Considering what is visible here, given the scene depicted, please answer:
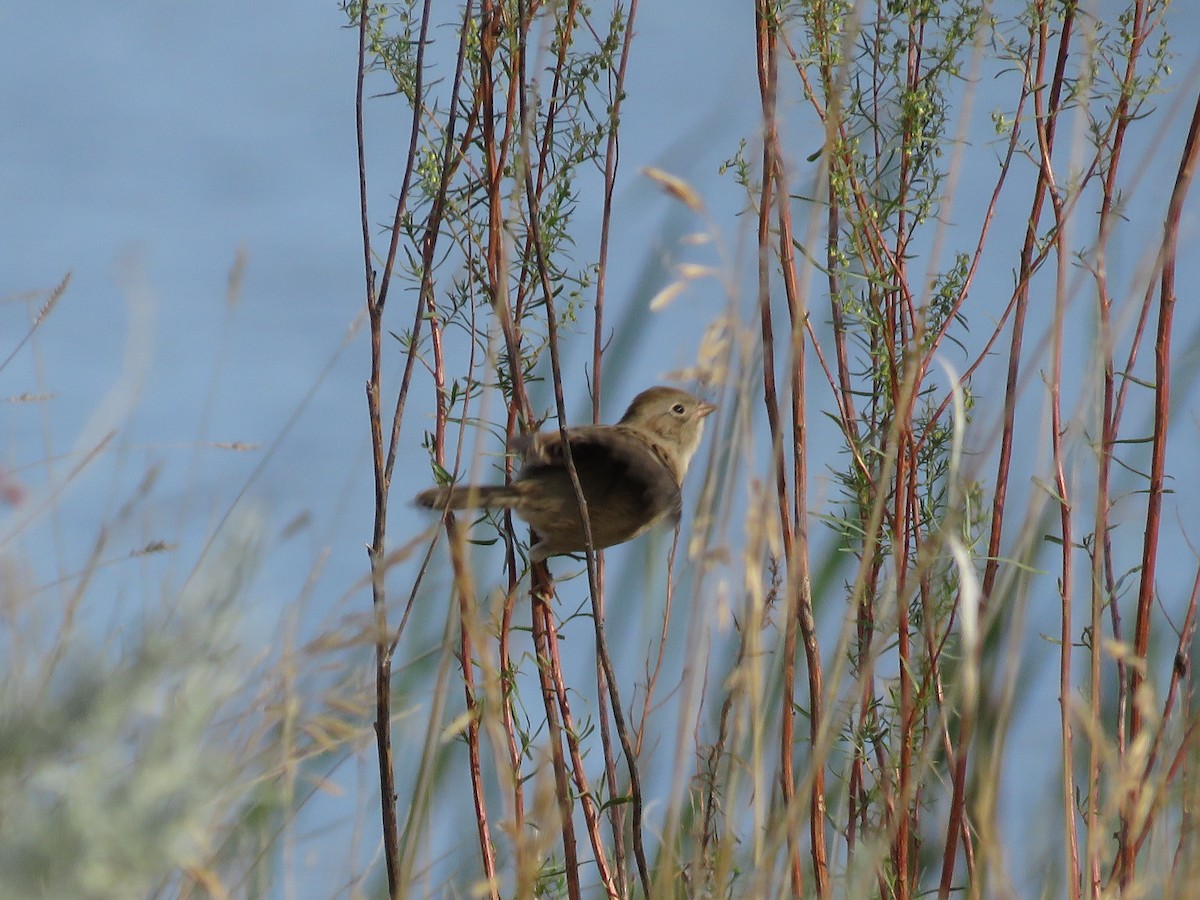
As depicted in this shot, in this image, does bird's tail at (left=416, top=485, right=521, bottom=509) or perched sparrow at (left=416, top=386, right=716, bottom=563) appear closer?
bird's tail at (left=416, top=485, right=521, bottom=509)

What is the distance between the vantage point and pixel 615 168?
7.17 ft

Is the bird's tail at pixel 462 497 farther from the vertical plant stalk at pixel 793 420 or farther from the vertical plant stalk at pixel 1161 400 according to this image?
the vertical plant stalk at pixel 1161 400

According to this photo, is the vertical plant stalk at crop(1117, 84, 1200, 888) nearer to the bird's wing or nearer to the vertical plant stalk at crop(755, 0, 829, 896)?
the vertical plant stalk at crop(755, 0, 829, 896)

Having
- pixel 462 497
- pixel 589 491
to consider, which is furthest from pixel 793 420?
pixel 589 491

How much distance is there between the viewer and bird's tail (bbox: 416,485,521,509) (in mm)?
1968

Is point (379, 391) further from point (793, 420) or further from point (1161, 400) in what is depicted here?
point (1161, 400)

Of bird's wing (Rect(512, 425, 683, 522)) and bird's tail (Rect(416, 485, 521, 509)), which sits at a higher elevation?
bird's wing (Rect(512, 425, 683, 522))

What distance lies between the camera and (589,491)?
265 centimetres

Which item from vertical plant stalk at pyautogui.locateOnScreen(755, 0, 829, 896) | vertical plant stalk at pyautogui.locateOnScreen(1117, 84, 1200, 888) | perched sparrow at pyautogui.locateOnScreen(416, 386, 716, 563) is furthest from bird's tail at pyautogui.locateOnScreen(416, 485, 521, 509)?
vertical plant stalk at pyautogui.locateOnScreen(1117, 84, 1200, 888)

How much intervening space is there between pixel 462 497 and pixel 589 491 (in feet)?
2.19

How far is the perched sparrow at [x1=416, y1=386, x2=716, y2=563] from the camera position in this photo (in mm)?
2164

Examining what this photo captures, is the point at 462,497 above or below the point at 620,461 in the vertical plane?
below

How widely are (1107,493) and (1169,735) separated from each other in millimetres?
373

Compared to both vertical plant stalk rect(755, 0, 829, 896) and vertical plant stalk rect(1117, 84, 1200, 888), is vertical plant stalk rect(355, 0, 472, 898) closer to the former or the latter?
vertical plant stalk rect(755, 0, 829, 896)
